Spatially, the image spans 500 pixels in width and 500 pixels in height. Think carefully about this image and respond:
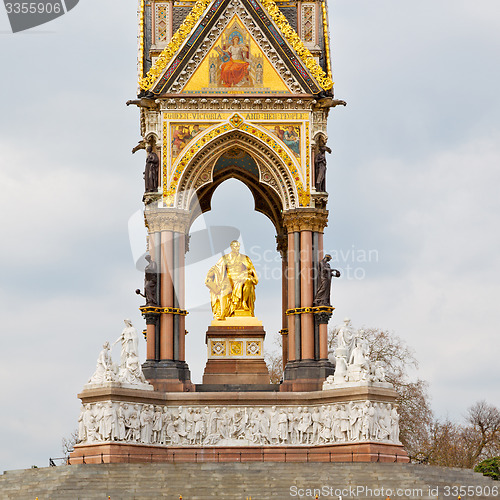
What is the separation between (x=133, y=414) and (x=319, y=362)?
616 centimetres

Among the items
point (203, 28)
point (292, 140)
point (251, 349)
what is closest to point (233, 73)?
point (203, 28)

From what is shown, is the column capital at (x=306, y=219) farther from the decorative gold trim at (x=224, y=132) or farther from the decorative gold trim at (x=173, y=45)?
the decorative gold trim at (x=173, y=45)

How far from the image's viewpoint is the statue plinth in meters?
41.4

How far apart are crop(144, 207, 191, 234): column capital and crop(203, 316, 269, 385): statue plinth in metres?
3.60

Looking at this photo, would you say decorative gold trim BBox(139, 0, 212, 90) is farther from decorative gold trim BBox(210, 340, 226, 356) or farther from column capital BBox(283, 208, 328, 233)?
decorative gold trim BBox(210, 340, 226, 356)

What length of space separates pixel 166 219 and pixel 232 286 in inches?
142

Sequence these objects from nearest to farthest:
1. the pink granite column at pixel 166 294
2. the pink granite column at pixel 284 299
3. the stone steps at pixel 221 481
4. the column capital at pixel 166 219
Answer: the stone steps at pixel 221 481, the pink granite column at pixel 166 294, the column capital at pixel 166 219, the pink granite column at pixel 284 299

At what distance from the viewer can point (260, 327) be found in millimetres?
42156

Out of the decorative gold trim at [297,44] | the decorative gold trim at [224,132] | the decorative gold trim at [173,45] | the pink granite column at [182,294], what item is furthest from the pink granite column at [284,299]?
the decorative gold trim at [173,45]

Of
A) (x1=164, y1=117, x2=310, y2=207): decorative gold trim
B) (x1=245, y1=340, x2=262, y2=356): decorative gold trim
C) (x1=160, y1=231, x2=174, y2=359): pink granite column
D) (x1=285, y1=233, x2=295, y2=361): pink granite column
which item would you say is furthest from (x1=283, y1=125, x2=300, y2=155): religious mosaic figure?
(x1=245, y1=340, x2=262, y2=356): decorative gold trim

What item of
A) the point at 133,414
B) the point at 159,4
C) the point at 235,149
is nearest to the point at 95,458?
the point at 133,414

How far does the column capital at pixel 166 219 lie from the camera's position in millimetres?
41000

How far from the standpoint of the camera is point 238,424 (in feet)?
130

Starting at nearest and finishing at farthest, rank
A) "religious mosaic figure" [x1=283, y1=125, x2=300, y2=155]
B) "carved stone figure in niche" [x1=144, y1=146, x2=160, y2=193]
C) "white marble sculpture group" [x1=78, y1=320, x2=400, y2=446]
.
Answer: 1. "white marble sculpture group" [x1=78, y1=320, x2=400, y2=446]
2. "carved stone figure in niche" [x1=144, y1=146, x2=160, y2=193]
3. "religious mosaic figure" [x1=283, y1=125, x2=300, y2=155]
